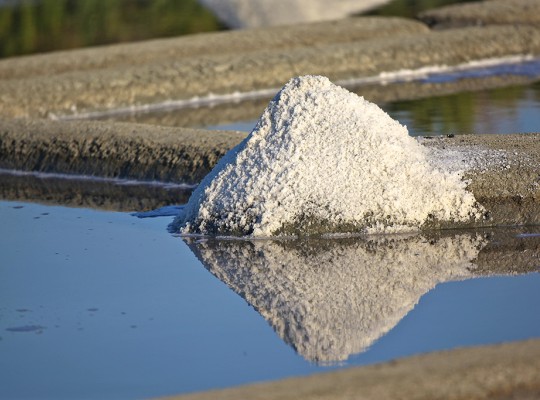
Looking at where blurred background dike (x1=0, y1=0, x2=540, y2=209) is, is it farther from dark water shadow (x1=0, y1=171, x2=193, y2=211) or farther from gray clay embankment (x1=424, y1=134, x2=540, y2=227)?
gray clay embankment (x1=424, y1=134, x2=540, y2=227)

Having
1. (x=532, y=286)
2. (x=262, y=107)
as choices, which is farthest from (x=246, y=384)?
(x=262, y=107)

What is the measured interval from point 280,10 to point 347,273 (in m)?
9.16

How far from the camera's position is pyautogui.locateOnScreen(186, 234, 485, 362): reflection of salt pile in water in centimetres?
338

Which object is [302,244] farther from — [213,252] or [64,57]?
[64,57]

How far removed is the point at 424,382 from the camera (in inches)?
112

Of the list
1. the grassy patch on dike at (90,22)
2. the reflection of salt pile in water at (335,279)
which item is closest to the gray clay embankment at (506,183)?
the reflection of salt pile in water at (335,279)

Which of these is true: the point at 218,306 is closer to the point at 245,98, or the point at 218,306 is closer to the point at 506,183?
the point at 506,183

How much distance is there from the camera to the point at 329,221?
4457 mm

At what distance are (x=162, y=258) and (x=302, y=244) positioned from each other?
45 cm

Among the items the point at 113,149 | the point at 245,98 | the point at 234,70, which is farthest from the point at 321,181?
the point at 234,70

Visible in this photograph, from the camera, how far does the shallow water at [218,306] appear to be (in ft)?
10.3

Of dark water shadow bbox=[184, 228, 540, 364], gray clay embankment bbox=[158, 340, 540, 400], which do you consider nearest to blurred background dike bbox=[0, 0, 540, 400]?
gray clay embankment bbox=[158, 340, 540, 400]

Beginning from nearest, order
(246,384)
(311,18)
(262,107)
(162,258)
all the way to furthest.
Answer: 1. (246,384)
2. (162,258)
3. (262,107)
4. (311,18)

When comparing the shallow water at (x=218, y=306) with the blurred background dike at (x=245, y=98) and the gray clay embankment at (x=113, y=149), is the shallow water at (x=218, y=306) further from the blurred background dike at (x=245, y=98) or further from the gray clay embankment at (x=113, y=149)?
the gray clay embankment at (x=113, y=149)
